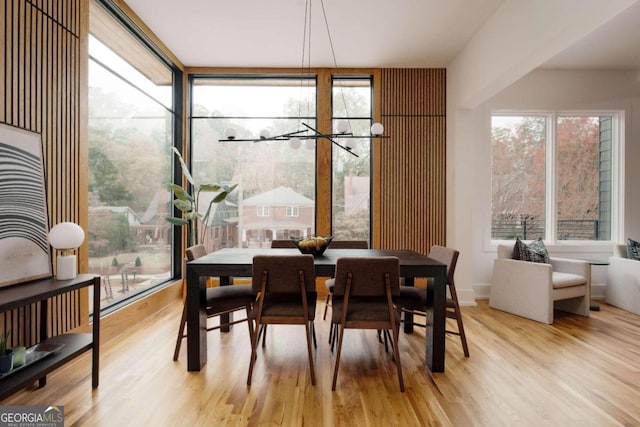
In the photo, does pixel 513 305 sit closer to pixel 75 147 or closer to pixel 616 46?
pixel 616 46

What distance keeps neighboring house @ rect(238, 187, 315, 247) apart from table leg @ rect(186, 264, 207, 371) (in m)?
2.38

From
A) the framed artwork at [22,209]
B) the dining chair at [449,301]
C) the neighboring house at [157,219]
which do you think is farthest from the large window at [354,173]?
the framed artwork at [22,209]

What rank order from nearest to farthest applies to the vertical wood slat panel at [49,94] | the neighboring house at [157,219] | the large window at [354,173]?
the vertical wood slat panel at [49,94]
the neighboring house at [157,219]
the large window at [354,173]

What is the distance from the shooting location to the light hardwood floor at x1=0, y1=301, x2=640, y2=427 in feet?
6.78

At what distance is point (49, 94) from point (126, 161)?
1098 mm

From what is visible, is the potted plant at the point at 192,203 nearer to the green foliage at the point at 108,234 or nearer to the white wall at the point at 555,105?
the green foliage at the point at 108,234

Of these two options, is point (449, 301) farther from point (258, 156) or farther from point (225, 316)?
point (258, 156)

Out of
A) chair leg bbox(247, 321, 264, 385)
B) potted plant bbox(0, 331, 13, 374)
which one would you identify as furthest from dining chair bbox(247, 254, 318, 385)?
potted plant bbox(0, 331, 13, 374)

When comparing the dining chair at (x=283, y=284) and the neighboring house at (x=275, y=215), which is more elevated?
the neighboring house at (x=275, y=215)

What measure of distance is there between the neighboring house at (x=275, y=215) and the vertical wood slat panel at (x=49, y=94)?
239cm

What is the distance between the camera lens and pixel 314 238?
10.6 ft

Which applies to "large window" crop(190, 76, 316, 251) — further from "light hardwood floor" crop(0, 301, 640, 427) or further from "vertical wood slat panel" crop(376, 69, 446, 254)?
"light hardwood floor" crop(0, 301, 640, 427)

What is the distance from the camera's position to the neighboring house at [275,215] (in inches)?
200

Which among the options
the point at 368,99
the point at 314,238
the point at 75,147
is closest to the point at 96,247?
the point at 75,147
